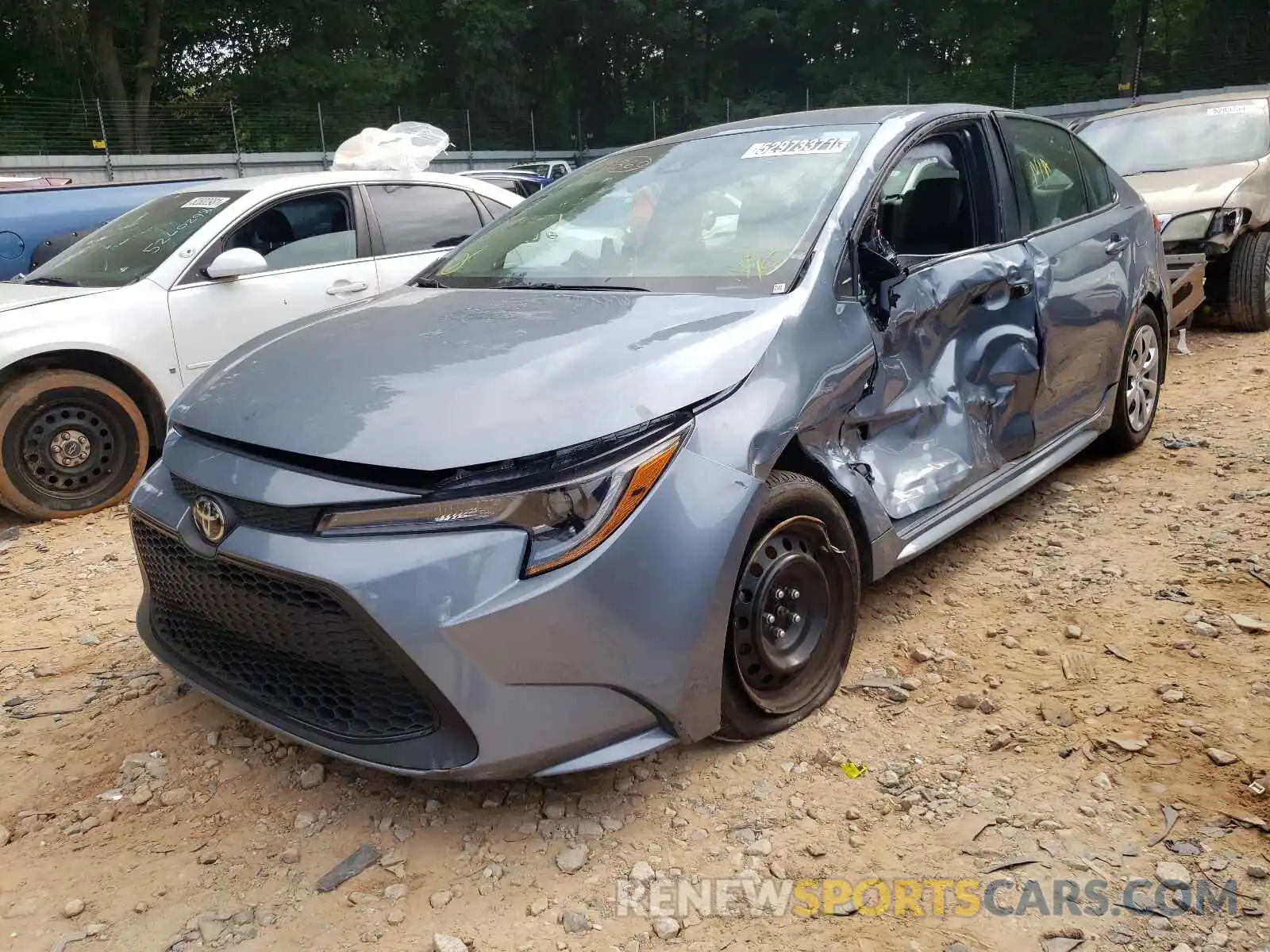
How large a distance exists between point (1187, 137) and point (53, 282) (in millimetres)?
7959

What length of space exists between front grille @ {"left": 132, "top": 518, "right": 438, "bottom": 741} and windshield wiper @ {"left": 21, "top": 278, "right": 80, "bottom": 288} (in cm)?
313

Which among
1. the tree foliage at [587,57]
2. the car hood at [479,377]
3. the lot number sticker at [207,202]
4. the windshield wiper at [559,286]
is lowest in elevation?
the car hood at [479,377]

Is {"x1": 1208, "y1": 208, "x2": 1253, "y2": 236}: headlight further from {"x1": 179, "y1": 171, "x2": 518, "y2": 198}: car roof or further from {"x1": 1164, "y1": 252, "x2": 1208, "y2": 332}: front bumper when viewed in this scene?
{"x1": 179, "y1": 171, "x2": 518, "y2": 198}: car roof

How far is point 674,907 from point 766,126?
8.24 ft

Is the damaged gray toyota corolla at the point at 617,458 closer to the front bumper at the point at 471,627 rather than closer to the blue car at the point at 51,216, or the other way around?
the front bumper at the point at 471,627

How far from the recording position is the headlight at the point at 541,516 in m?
1.96

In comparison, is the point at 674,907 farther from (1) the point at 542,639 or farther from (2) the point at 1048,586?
(2) the point at 1048,586

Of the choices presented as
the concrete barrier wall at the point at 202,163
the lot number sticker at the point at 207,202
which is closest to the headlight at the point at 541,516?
the lot number sticker at the point at 207,202

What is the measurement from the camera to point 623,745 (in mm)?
2098

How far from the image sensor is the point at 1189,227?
668 centimetres

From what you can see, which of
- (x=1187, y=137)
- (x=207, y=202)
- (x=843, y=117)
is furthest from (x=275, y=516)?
(x=1187, y=137)

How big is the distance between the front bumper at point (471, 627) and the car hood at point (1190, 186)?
6084mm

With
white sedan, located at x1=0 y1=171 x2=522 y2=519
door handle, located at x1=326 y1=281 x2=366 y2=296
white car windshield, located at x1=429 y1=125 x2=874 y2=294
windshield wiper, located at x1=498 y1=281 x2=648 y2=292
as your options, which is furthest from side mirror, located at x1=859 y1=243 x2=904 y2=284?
door handle, located at x1=326 y1=281 x2=366 y2=296

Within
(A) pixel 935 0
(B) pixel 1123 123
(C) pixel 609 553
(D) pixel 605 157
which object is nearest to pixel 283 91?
(A) pixel 935 0
